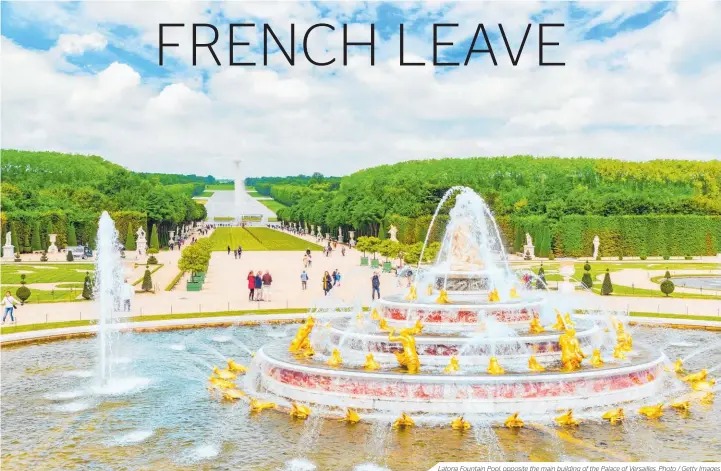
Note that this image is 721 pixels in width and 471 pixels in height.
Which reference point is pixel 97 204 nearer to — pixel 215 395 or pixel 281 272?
pixel 281 272

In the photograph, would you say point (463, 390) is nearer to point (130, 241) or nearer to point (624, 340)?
point (624, 340)

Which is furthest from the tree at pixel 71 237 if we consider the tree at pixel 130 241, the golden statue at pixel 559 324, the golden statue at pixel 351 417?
the golden statue at pixel 351 417

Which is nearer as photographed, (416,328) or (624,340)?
(416,328)

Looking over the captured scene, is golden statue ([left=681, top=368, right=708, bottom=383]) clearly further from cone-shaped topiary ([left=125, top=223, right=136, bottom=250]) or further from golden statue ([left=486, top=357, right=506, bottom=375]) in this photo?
cone-shaped topiary ([left=125, top=223, right=136, bottom=250])

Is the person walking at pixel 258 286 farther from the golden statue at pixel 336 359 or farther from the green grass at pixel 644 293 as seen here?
the golden statue at pixel 336 359

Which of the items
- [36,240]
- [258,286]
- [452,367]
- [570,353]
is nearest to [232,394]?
[452,367]
